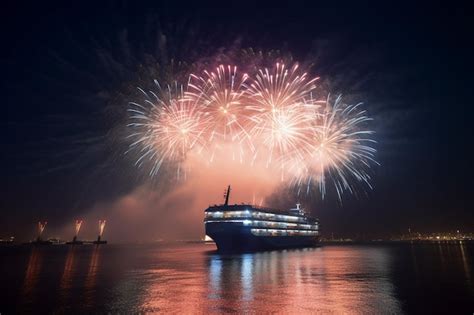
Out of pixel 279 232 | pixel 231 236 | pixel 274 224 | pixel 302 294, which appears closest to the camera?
pixel 302 294

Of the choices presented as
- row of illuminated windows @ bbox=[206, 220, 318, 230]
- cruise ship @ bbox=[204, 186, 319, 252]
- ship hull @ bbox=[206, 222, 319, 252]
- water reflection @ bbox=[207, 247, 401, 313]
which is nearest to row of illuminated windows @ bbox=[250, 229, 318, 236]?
cruise ship @ bbox=[204, 186, 319, 252]

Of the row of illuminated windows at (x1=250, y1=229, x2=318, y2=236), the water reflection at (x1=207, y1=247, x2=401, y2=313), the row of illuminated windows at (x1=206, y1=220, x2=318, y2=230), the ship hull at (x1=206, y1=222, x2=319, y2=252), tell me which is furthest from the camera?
the row of illuminated windows at (x1=250, y1=229, x2=318, y2=236)

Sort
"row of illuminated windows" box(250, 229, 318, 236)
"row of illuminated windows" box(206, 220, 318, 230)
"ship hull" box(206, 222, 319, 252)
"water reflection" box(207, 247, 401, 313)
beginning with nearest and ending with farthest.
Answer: "water reflection" box(207, 247, 401, 313) → "ship hull" box(206, 222, 319, 252) → "row of illuminated windows" box(206, 220, 318, 230) → "row of illuminated windows" box(250, 229, 318, 236)

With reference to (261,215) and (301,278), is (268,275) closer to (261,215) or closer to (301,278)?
(301,278)

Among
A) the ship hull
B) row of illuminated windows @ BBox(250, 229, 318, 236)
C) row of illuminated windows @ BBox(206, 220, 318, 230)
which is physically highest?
row of illuminated windows @ BBox(206, 220, 318, 230)

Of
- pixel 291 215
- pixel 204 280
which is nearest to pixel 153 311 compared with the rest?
pixel 204 280

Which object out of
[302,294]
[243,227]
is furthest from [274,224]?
[302,294]

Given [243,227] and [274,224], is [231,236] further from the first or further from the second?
[274,224]

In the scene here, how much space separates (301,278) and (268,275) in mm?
4233

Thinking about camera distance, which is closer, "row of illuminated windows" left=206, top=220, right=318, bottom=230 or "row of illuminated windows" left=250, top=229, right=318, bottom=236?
"row of illuminated windows" left=206, top=220, right=318, bottom=230

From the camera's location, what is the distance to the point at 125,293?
27.2 m

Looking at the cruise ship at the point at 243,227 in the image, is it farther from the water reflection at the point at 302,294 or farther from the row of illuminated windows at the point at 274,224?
the water reflection at the point at 302,294

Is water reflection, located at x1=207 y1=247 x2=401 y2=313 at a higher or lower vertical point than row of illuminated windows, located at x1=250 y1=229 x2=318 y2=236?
lower

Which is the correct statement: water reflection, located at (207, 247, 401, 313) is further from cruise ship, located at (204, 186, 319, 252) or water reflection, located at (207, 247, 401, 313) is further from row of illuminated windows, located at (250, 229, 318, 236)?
row of illuminated windows, located at (250, 229, 318, 236)
